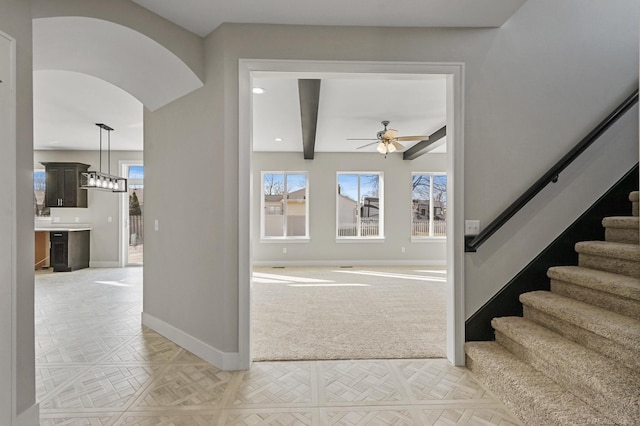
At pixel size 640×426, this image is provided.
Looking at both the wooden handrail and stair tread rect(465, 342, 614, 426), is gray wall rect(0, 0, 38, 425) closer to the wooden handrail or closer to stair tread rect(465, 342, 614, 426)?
stair tread rect(465, 342, 614, 426)

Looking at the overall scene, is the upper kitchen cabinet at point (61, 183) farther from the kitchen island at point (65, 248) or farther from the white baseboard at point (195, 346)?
the white baseboard at point (195, 346)

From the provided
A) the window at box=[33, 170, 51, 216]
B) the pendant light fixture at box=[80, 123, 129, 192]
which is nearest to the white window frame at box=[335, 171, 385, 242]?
the pendant light fixture at box=[80, 123, 129, 192]

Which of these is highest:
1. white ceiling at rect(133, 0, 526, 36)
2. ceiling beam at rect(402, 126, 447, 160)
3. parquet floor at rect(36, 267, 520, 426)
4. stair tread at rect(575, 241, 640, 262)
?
white ceiling at rect(133, 0, 526, 36)

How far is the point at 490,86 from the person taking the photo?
2496mm

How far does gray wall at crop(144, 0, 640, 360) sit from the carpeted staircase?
330 mm

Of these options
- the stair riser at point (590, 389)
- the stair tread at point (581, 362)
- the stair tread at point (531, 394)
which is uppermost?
the stair tread at point (581, 362)

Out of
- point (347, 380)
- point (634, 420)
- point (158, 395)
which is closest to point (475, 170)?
point (634, 420)

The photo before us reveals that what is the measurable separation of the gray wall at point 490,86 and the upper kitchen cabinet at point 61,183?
6.15 m

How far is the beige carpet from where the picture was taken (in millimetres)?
2773

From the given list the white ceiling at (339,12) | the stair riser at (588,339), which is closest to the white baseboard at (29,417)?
the white ceiling at (339,12)

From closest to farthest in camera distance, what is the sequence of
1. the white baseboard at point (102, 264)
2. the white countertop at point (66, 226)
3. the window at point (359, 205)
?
the white countertop at point (66, 226) → the white baseboard at point (102, 264) → the window at point (359, 205)

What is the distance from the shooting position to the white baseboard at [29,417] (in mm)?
1675

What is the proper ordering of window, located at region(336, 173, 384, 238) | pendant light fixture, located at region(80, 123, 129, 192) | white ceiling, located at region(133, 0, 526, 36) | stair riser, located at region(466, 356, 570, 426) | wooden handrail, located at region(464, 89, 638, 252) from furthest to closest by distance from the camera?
window, located at region(336, 173, 384, 238) < pendant light fixture, located at region(80, 123, 129, 192) < wooden handrail, located at region(464, 89, 638, 252) < white ceiling, located at region(133, 0, 526, 36) < stair riser, located at region(466, 356, 570, 426)

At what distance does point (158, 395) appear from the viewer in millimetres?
2094
